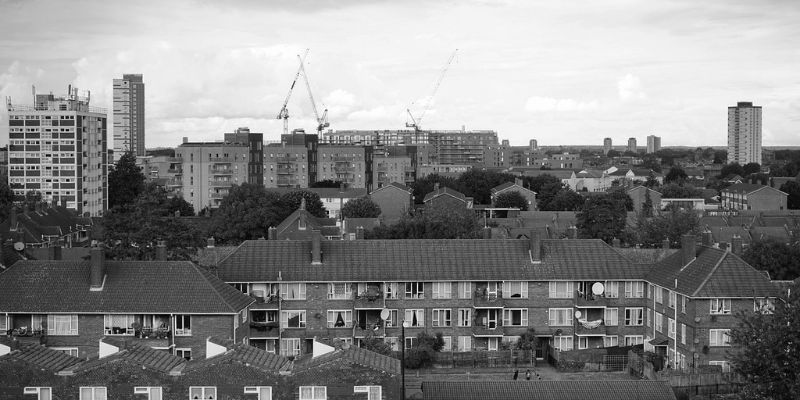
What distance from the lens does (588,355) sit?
6272 centimetres

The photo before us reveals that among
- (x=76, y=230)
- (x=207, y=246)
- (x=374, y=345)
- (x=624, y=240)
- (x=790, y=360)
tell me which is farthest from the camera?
(x=76, y=230)

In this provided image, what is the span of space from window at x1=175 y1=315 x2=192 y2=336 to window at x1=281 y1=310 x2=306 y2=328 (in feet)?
34.2

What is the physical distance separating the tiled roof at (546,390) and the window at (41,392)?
1552cm

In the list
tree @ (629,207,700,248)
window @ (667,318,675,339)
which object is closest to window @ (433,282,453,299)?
window @ (667,318,675,339)

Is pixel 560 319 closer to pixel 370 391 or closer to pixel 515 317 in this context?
pixel 515 317

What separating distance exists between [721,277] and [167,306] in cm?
3048

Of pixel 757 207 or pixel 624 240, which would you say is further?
pixel 757 207

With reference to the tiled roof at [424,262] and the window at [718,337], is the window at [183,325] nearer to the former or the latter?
the tiled roof at [424,262]

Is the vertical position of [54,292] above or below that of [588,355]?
above

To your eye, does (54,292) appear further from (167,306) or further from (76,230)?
(76,230)

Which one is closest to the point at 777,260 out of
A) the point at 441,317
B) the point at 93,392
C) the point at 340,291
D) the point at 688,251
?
the point at 688,251

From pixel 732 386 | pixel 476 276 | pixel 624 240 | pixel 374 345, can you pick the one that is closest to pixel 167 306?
pixel 374 345

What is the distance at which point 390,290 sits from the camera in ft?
217

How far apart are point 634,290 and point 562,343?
18.8ft
